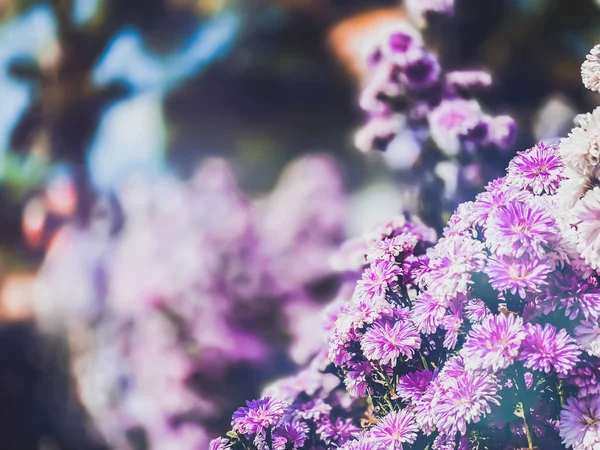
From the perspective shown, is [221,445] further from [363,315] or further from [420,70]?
[420,70]

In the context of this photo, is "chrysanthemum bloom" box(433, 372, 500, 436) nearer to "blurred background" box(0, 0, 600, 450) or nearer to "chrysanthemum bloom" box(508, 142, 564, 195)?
"chrysanthemum bloom" box(508, 142, 564, 195)

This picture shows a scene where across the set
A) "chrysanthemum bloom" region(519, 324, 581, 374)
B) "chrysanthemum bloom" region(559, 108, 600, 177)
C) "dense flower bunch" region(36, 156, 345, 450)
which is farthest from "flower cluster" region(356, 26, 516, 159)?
"chrysanthemum bloom" region(519, 324, 581, 374)

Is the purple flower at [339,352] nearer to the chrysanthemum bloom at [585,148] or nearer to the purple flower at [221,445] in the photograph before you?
the purple flower at [221,445]

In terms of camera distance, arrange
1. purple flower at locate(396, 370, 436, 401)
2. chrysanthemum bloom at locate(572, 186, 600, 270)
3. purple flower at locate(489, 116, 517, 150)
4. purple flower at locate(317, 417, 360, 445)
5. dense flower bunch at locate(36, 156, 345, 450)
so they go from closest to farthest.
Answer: chrysanthemum bloom at locate(572, 186, 600, 270) < purple flower at locate(396, 370, 436, 401) < purple flower at locate(317, 417, 360, 445) < purple flower at locate(489, 116, 517, 150) < dense flower bunch at locate(36, 156, 345, 450)

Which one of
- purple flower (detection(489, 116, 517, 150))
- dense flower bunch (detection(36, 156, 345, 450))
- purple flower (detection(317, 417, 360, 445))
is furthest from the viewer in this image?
dense flower bunch (detection(36, 156, 345, 450))

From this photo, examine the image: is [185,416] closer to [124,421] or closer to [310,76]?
[124,421]

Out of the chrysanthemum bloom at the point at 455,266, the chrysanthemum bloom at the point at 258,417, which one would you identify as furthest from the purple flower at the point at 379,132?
the chrysanthemum bloom at the point at 258,417

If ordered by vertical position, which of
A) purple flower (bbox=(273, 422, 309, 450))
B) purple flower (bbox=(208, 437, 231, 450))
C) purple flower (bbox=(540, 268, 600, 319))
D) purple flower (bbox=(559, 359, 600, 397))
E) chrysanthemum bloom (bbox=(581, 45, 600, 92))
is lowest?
purple flower (bbox=(559, 359, 600, 397))

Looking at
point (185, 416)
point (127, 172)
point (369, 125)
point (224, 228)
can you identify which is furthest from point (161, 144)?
point (185, 416)
